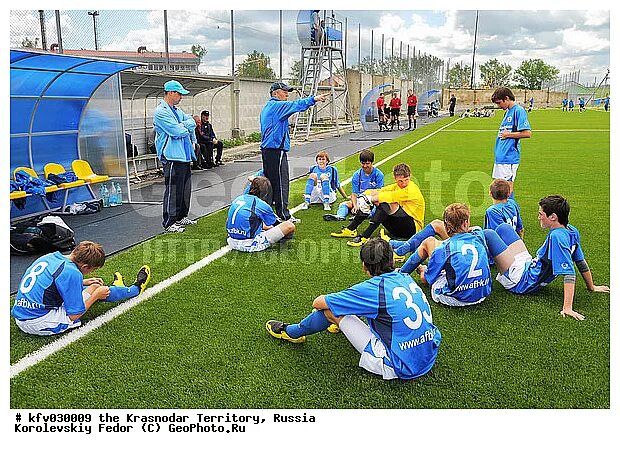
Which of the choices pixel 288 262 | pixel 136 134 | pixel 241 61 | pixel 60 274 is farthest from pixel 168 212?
pixel 241 61

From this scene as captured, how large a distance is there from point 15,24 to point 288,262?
26.2ft

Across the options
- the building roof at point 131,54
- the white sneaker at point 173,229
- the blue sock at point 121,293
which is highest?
→ the building roof at point 131,54

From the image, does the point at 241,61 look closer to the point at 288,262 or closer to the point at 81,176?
the point at 81,176

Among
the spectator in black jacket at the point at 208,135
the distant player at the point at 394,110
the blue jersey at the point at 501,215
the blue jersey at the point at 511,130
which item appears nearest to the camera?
the blue jersey at the point at 501,215

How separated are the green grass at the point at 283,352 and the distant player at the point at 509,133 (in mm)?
1379

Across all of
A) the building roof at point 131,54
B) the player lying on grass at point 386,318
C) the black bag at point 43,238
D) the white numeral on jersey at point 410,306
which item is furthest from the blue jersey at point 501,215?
the building roof at point 131,54

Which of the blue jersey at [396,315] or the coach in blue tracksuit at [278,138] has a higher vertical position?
the coach in blue tracksuit at [278,138]

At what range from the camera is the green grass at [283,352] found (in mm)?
4039

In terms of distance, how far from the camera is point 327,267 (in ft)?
22.6

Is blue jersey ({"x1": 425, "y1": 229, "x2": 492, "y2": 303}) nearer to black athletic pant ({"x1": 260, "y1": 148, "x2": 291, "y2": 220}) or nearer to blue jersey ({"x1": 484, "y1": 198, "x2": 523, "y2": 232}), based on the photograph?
blue jersey ({"x1": 484, "y1": 198, "x2": 523, "y2": 232})

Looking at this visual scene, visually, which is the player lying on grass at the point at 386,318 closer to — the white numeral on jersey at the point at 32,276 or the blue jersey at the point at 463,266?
the blue jersey at the point at 463,266

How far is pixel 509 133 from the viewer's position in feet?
26.9

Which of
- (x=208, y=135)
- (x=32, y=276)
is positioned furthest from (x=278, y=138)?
(x=208, y=135)
